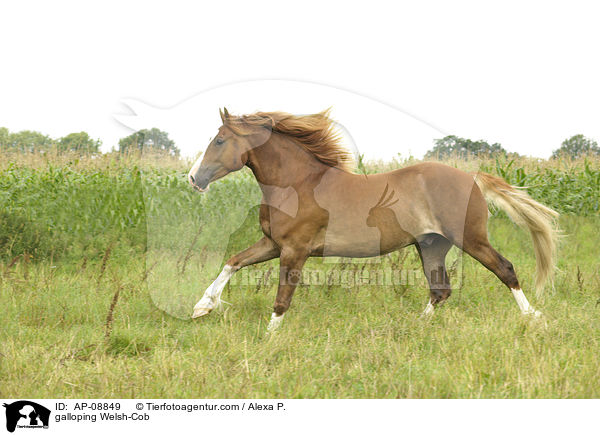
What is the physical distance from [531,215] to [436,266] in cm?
105

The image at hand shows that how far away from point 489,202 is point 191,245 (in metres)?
3.03

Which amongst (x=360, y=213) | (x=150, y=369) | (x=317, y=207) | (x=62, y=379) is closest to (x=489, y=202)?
(x=360, y=213)

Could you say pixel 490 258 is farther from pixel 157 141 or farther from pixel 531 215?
pixel 157 141

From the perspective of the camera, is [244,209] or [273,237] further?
[244,209]

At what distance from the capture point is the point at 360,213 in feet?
15.2

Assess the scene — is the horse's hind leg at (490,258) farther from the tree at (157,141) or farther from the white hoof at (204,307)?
the tree at (157,141)

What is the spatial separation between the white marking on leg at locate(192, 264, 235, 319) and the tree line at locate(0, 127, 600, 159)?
1241 mm

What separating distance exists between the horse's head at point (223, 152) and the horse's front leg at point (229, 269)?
747mm

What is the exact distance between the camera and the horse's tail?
4977 millimetres

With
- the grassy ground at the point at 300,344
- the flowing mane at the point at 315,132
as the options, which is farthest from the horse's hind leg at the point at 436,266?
the flowing mane at the point at 315,132
